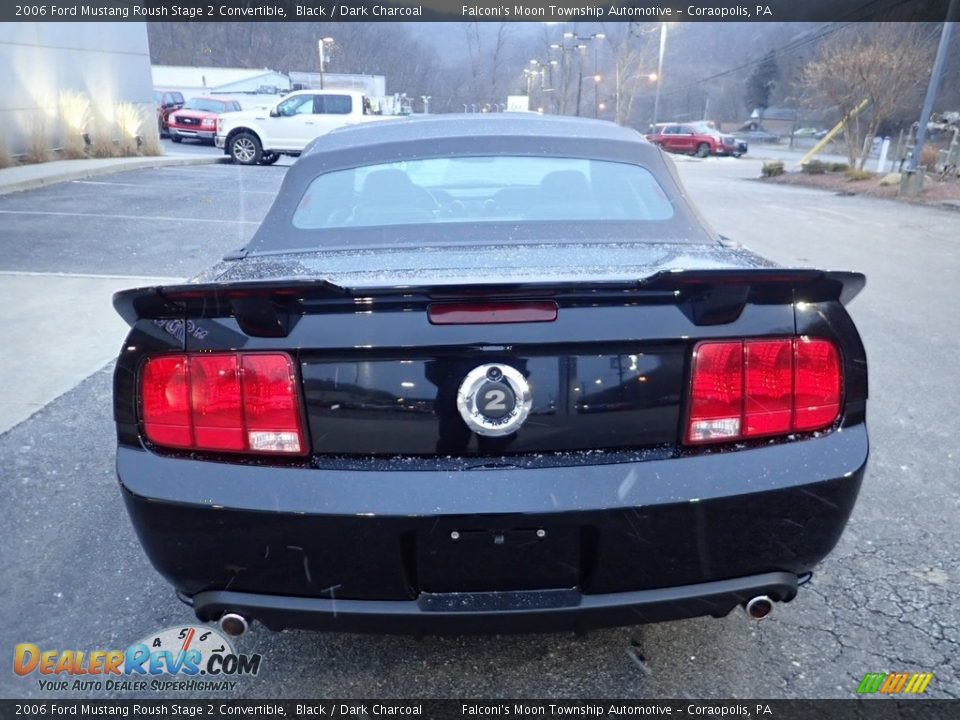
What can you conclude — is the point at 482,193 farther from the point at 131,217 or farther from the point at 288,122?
the point at 288,122

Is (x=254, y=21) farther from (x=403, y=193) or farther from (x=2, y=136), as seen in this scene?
(x=403, y=193)

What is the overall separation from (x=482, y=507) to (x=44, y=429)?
3.21 meters

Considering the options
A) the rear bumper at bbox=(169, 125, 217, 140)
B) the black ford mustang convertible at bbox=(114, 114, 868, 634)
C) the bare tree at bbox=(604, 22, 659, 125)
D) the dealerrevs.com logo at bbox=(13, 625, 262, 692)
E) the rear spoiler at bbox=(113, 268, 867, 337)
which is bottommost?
the dealerrevs.com logo at bbox=(13, 625, 262, 692)

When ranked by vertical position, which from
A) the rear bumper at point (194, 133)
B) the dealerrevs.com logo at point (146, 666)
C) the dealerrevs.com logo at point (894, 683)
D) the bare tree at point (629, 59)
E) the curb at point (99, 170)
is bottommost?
the dealerrevs.com logo at point (146, 666)

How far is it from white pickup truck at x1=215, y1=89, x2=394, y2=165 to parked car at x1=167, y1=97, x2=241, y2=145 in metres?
7.32

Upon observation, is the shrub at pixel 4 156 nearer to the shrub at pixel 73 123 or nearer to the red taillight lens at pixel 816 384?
the shrub at pixel 73 123

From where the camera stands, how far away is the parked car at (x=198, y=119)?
28219mm

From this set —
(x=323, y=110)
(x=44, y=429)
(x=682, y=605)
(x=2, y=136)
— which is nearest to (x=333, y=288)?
(x=682, y=605)

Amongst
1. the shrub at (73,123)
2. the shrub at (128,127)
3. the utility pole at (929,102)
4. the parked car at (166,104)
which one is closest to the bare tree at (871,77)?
the utility pole at (929,102)

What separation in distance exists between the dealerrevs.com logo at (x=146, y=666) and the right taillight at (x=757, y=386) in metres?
1.60

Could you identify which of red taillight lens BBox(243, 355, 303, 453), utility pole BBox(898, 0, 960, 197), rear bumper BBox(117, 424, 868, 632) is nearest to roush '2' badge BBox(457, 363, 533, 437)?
rear bumper BBox(117, 424, 868, 632)

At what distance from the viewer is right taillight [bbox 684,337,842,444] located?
1.72 m

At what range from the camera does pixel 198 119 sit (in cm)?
2825

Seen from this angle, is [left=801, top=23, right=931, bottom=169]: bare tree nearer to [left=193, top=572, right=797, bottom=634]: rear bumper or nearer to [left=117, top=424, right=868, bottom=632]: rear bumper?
[left=117, top=424, right=868, bottom=632]: rear bumper
